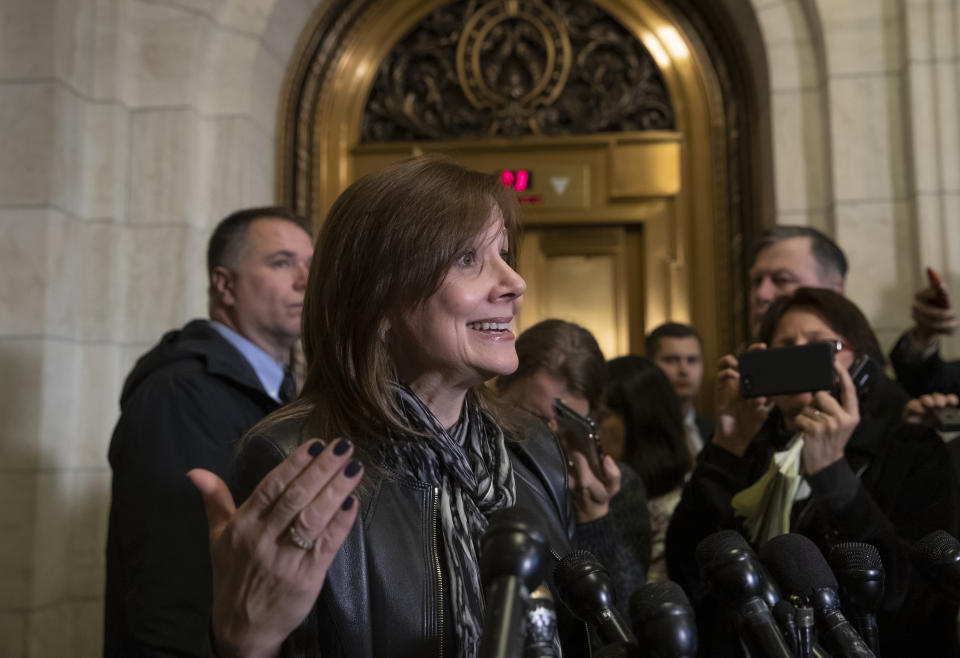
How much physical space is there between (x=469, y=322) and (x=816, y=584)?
64cm

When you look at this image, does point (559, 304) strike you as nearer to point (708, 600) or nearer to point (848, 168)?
point (848, 168)

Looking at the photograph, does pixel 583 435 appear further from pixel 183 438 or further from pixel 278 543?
pixel 278 543

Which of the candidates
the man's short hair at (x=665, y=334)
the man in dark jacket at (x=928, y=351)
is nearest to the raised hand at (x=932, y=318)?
the man in dark jacket at (x=928, y=351)

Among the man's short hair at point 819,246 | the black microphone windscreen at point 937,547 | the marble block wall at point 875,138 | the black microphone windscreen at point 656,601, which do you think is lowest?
the black microphone windscreen at point 656,601

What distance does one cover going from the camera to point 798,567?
1215 mm

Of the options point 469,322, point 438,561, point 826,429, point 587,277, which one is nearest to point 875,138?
point 587,277

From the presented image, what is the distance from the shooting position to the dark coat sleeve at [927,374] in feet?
10.0

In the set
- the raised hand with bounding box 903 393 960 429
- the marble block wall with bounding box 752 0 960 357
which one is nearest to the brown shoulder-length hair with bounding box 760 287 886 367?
the raised hand with bounding box 903 393 960 429

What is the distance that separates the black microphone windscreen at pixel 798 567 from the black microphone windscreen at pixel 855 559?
3 centimetres

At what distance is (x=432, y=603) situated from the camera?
1.35 metres

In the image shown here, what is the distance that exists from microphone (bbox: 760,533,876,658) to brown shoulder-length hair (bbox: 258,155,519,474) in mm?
583

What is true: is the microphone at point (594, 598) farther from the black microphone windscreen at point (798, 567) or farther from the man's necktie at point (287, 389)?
the man's necktie at point (287, 389)

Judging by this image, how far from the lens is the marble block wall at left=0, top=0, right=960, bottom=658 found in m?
3.92

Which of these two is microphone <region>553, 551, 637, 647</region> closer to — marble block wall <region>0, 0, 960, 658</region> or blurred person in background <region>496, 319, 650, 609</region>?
blurred person in background <region>496, 319, 650, 609</region>
